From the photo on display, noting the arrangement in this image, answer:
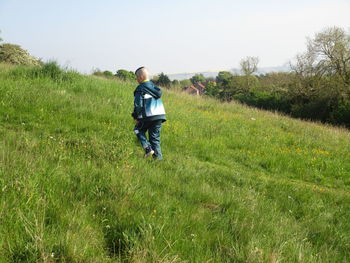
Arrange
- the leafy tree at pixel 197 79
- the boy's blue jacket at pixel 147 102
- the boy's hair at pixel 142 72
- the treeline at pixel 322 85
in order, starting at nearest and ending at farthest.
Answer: the boy's blue jacket at pixel 147 102 < the boy's hair at pixel 142 72 < the treeline at pixel 322 85 < the leafy tree at pixel 197 79

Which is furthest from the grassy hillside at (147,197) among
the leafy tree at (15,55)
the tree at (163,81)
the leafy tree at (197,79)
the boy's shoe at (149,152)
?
the leafy tree at (197,79)

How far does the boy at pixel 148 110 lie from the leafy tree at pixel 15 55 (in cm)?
2041

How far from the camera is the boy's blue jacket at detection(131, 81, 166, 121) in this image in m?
5.73

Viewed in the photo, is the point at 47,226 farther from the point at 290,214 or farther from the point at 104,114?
the point at 104,114

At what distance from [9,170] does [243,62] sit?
78159mm

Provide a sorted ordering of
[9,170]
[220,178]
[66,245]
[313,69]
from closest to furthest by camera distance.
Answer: [66,245]
[9,170]
[220,178]
[313,69]

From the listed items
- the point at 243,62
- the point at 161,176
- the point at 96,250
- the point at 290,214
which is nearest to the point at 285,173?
the point at 290,214

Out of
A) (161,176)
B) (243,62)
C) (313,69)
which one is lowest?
(161,176)

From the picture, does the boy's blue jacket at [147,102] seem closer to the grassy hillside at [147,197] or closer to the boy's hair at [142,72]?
the boy's hair at [142,72]

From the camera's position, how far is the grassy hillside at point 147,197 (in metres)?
2.37

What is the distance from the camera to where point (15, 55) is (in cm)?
2333

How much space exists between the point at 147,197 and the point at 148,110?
8.76ft

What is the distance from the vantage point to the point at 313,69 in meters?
36.2

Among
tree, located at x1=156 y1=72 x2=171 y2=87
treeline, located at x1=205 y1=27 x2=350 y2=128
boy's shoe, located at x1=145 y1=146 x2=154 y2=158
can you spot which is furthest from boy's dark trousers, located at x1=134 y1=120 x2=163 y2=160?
treeline, located at x1=205 y1=27 x2=350 y2=128
